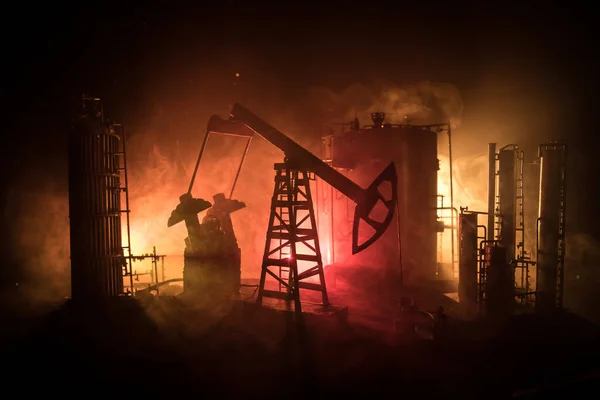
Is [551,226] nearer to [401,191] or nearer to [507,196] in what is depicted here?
[507,196]

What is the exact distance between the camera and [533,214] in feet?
62.1

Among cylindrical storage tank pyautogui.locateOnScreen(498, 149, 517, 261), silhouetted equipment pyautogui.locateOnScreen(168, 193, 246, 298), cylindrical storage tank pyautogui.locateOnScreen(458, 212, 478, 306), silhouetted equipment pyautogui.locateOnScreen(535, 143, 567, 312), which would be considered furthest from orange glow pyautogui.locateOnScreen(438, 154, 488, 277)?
silhouetted equipment pyautogui.locateOnScreen(168, 193, 246, 298)

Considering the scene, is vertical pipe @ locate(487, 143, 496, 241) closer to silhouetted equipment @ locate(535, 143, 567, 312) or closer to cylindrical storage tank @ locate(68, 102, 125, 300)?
silhouetted equipment @ locate(535, 143, 567, 312)

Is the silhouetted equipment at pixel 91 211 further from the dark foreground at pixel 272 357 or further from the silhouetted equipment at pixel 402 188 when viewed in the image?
the silhouetted equipment at pixel 402 188

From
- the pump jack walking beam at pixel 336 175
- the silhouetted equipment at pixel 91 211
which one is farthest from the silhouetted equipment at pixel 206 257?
the pump jack walking beam at pixel 336 175

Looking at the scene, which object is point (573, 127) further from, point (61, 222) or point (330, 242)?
point (61, 222)

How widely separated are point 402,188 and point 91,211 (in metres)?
10.7

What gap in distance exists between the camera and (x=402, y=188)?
635 inches

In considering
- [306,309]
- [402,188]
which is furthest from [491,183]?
[306,309]

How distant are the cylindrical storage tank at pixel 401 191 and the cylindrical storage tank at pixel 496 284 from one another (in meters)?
3.21

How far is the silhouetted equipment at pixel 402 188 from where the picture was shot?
16.0m

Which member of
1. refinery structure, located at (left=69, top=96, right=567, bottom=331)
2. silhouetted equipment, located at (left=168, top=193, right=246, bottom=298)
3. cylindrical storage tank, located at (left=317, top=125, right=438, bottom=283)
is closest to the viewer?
refinery structure, located at (left=69, top=96, right=567, bottom=331)

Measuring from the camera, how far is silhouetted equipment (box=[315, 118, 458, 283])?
16.0m

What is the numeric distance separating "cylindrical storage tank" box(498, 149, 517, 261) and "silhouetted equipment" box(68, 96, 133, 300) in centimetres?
1276
